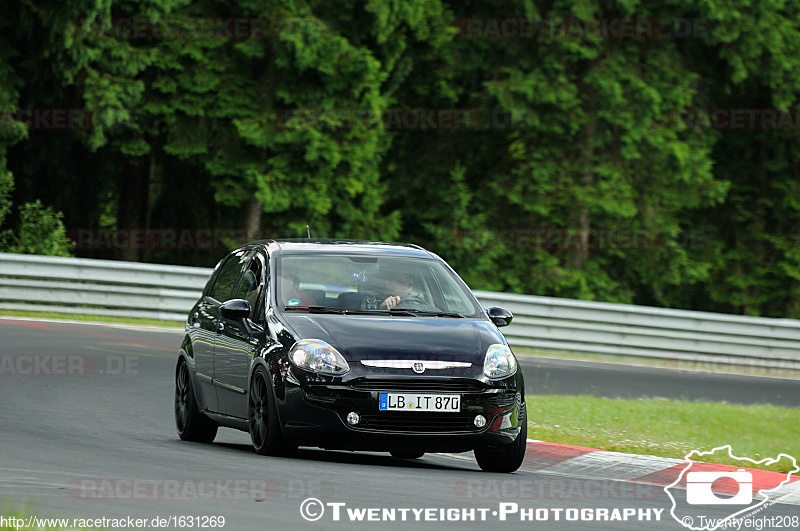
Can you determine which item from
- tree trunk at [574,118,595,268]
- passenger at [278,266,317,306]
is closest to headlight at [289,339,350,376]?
passenger at [278,266,317,306]

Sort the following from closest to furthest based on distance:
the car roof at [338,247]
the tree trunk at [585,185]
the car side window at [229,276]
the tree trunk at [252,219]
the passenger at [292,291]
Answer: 1. the passenger at [292,291]
2. the car roof at [338,247]
3. the car side window at [229,276]
4. the tree trunk at [252,219]
5. the tree trunk at [585,185]

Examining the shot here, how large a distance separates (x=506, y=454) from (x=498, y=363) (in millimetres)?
665

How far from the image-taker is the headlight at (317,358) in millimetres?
9641

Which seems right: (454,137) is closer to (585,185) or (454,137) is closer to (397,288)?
(585,185)

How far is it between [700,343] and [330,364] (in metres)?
17.7

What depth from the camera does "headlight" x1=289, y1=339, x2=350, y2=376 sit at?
9.64 metres

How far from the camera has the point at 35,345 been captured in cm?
1773

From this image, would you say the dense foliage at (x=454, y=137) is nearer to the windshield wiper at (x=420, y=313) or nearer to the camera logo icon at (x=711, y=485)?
the windshield wiper at (x=420, y=313)

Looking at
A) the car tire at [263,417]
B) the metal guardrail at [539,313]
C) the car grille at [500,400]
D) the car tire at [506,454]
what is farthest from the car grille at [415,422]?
the metal guardrail at [539,313]

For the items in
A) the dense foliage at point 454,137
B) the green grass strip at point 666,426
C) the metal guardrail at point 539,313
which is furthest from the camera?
the dense foliage at point 454,137

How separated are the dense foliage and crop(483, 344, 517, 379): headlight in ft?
62.5

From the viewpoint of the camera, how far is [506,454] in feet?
33.5

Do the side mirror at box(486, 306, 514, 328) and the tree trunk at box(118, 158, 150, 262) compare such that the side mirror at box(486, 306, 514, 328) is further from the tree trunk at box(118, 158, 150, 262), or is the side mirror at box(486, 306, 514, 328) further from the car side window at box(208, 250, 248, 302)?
the tree trunk at box(118, 158, 150, 262)

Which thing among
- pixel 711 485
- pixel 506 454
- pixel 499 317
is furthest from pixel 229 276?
pixel 711 485
